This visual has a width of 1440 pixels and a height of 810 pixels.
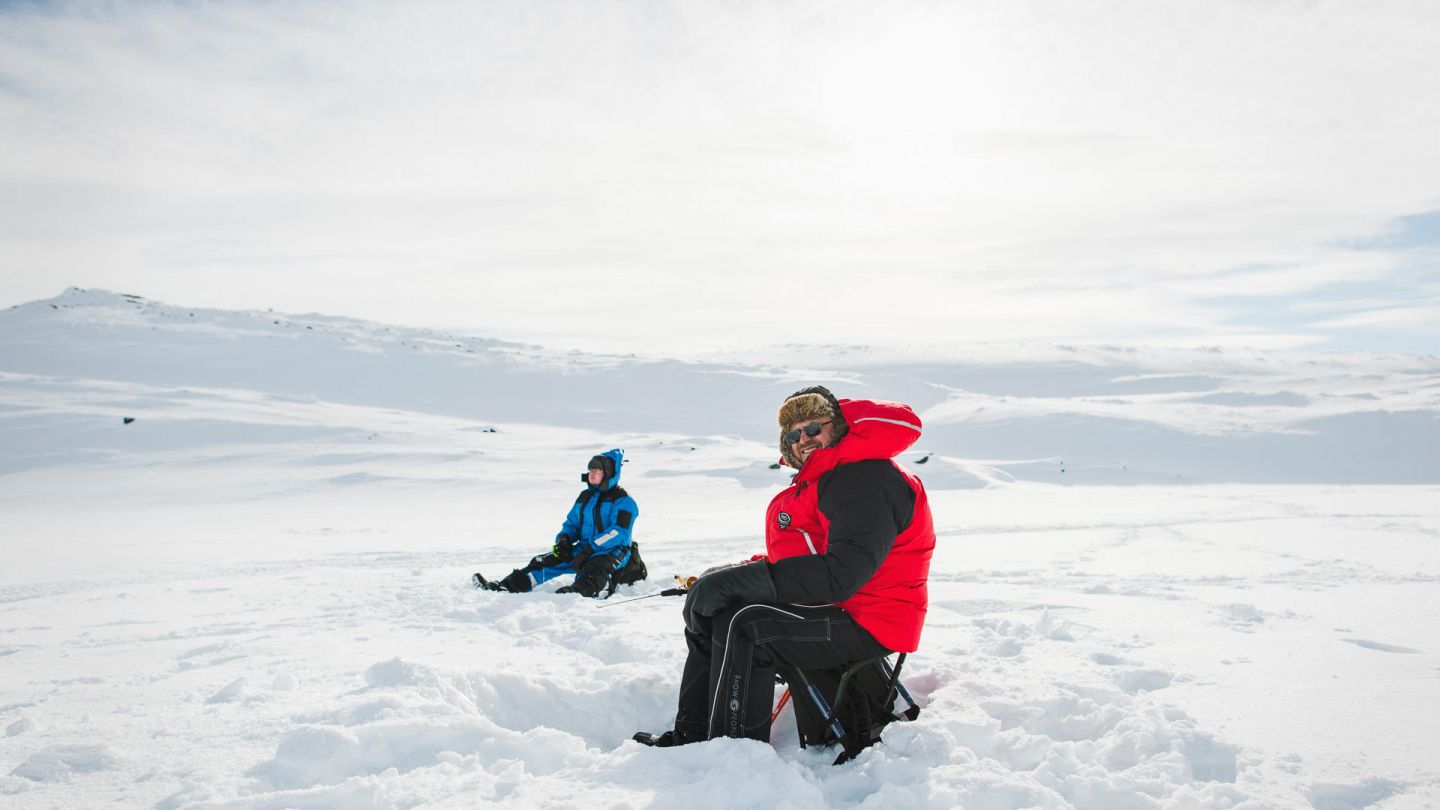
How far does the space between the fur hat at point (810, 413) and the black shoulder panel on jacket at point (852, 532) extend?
0.62 feet

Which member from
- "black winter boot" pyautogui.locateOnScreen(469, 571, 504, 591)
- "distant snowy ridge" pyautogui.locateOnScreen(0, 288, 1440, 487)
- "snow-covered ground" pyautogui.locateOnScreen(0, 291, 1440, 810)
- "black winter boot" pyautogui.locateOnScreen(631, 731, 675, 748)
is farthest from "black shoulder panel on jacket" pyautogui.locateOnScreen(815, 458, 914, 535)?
"distant snowy ridge" pyautogui.locateOnScreen(0, 288, 1440, 487)

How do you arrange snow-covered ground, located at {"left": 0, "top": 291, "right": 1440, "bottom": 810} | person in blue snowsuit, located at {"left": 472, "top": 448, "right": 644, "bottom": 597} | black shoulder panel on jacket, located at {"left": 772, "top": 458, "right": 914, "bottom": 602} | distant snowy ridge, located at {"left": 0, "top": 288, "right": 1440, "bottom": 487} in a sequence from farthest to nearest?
1. distant snowy ridge, located at {"left": 0, "top": 288, "right": 1440, "bottom": 487}
2. person in blue snowsuit, located at {"left": 472, "top": 448, "right": 644, "bottom": 597}
3. black shoulder panel on jacket, located at {"left": 772, "top": 458, "right": 914, "bottom": 602}
4. snow-covered ground, located at {"left": 0, "top": 291, "right": 1440, "bottom": 810}

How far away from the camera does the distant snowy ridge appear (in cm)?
3394

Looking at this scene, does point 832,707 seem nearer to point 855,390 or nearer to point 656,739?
point 656,739

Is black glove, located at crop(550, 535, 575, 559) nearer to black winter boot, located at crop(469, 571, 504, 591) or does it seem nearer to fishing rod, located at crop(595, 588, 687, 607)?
black winter boot, located at crop(469, 571, 504, 591)

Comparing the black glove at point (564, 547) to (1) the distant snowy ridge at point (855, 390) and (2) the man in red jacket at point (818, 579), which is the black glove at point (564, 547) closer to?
(2) the man in red jacket at point (818, 579)

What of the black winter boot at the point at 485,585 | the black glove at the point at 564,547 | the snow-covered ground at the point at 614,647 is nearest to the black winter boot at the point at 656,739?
the snow-covered ground at the point at 614,647

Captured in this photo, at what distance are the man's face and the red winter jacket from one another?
42 mm

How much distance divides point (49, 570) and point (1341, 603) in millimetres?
12257

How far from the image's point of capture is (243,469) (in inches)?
887

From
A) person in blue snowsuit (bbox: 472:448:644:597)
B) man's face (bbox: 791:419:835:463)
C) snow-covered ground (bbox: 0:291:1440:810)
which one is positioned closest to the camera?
snow-covered ground (bbox: 0:291:1440:810)

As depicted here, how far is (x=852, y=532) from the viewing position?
3318 mm

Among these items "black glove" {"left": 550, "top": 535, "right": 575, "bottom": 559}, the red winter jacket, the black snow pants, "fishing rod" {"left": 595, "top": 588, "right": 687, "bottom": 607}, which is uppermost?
the red winter jacket

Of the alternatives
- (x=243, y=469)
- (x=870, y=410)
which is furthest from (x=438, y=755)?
(x=243, y=469)
